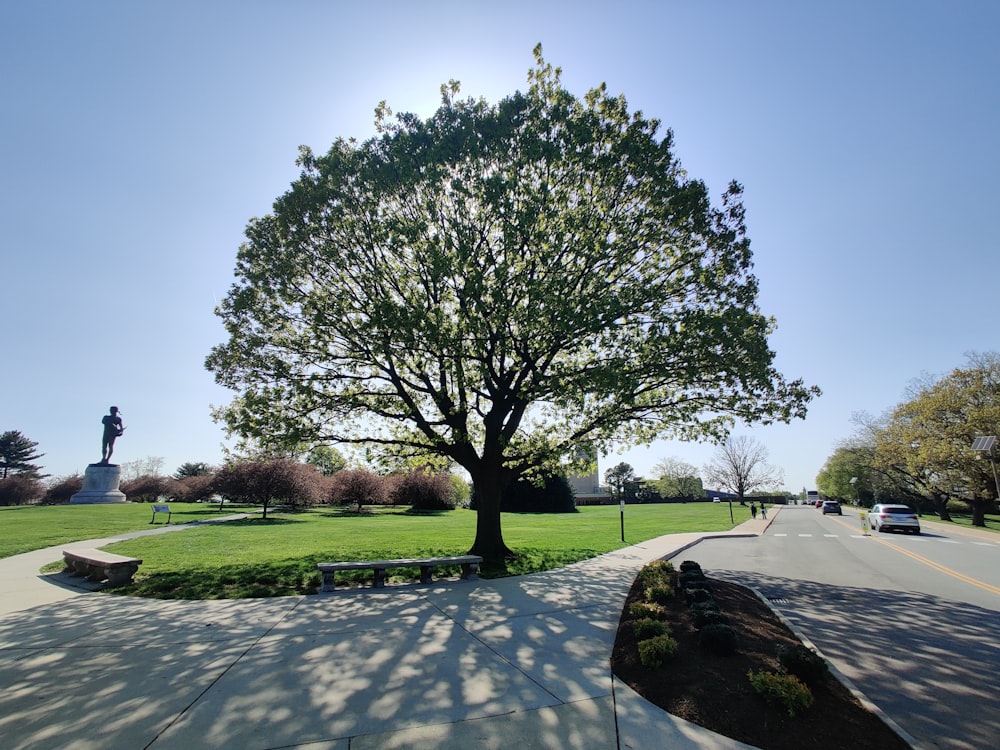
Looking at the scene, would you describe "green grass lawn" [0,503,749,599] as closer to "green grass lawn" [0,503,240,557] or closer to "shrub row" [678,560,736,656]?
"green grass lawn" [0,503,240,557]

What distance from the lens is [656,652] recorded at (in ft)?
17.1

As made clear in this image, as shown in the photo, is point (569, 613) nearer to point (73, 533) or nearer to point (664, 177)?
point (664, 177)

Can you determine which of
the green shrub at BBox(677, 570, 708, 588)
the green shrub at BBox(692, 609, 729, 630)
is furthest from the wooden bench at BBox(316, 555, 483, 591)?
the green shrub at BBox(692, 609, 729, 630)

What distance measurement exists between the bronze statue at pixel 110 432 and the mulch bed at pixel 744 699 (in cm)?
4420

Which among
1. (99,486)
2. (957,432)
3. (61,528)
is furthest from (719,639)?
(99,486)

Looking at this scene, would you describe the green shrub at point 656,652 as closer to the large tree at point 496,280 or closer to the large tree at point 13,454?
the large tree at point 496,280

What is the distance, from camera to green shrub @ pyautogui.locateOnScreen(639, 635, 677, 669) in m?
5.19

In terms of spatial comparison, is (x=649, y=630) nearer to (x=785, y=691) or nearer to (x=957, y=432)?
(x=785, y=691)

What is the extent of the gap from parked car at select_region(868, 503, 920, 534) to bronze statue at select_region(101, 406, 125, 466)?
171 ft

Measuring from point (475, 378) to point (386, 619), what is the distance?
738 centimetres

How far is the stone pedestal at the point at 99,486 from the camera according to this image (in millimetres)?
36375

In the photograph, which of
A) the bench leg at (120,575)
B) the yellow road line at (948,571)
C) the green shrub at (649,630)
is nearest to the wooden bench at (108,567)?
the bench leg at (120,575)

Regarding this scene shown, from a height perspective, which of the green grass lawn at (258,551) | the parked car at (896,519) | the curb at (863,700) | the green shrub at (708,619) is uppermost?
the green shrub at (708,619)

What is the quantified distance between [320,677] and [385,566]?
5.13 metres
